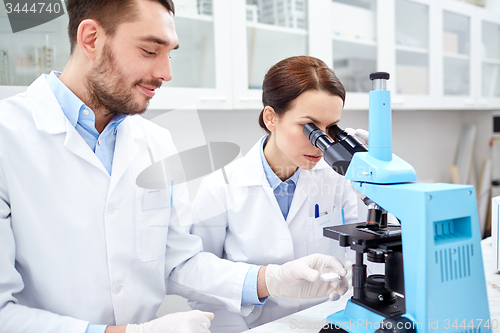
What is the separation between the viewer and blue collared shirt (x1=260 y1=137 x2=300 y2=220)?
4.76 ft

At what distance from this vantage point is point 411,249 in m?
0.75

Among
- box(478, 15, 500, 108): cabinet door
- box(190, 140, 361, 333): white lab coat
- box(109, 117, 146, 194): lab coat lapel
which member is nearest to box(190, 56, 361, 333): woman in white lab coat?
box(190, 140, 361, 333): white lab coat

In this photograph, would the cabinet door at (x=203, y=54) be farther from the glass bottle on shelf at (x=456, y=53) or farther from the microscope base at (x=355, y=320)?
the glass bottle on shelf at (x=456, y=53)

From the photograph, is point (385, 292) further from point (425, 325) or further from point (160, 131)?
point (160, 131)

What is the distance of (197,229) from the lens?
4.57 ft

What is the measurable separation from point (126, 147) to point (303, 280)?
687 mm

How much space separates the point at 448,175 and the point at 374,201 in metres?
3.14

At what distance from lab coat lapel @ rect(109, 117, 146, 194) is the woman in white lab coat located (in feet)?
1.08

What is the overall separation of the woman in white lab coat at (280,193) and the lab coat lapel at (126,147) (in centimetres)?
33

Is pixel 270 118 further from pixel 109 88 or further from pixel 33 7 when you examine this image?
pixel 33 7

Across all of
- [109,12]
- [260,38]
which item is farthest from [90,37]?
[260,38]

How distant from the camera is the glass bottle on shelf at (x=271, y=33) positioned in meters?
1.87

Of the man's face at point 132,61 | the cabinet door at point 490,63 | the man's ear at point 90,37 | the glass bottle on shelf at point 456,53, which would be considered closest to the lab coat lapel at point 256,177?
the man's face at point 132,61

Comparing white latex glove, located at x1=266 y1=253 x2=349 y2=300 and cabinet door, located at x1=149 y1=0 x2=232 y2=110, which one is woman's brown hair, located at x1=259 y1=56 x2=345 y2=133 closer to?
cabinet door, located at x1=149 y1=0 x2=232 y2=110
